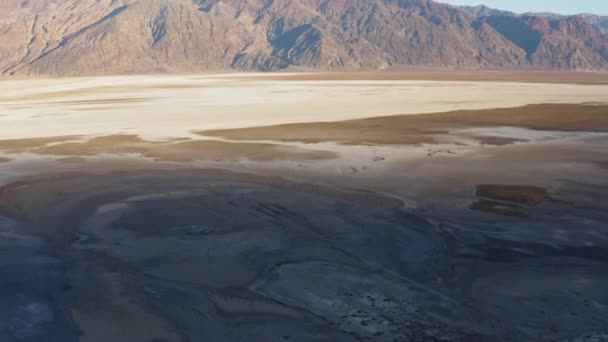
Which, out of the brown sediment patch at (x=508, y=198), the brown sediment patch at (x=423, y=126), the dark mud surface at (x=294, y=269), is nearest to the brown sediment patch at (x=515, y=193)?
the brown sediment patch at (x=508, y=198)

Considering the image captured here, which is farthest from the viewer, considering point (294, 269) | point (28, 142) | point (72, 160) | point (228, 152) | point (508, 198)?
point (28, 142)

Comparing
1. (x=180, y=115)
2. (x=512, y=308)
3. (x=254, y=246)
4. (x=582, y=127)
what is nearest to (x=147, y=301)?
(x=254, y=246)

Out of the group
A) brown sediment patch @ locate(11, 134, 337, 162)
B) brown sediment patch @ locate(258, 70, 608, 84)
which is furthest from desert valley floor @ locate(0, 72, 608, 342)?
brown sediment patch @ locate(258, 70, 608, 84)

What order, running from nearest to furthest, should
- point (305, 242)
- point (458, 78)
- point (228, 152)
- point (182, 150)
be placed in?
point (305, 242) → point (228, 152) → point (182, 150) → point (458, 78)

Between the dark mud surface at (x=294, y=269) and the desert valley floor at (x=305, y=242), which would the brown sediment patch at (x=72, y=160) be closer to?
the desert valley floor at (x=305, y=242)

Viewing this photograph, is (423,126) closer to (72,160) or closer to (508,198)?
(508,198)

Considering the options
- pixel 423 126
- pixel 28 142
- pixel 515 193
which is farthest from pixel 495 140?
pixel 28 142

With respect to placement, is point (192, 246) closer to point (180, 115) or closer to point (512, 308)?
point (512, 308)
